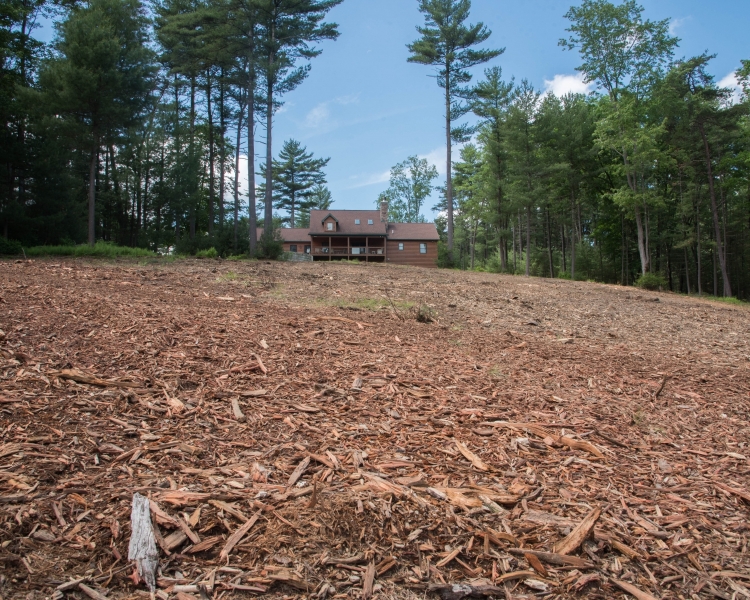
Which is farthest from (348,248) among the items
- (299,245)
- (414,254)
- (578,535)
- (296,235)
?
(578,535)

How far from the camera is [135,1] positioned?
20188mm

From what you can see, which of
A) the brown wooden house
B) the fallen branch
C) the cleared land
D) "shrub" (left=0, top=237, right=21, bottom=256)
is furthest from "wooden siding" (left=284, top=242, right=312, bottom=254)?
the fallen branch

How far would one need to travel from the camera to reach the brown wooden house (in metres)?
38.7

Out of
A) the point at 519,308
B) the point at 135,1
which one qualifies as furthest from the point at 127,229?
the point at 519,308

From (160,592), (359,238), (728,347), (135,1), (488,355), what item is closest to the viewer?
(160,592)

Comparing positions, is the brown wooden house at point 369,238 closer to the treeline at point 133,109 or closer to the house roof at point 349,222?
the house roof at point 349,222

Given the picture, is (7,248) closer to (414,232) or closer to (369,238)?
(369,238)

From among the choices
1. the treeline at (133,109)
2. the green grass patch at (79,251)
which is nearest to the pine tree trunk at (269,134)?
the treeline at (133,109)

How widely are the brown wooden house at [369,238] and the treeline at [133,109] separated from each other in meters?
12.0

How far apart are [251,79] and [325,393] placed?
18.4 m

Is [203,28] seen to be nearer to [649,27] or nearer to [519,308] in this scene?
[519,308]

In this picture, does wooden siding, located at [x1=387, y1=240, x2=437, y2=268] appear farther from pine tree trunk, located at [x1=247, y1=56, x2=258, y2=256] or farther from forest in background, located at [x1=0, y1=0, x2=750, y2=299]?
pine tree trunk, located at [x1=247, y1=56, x2=258, y2=256]

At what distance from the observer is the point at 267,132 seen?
19078 millimetres

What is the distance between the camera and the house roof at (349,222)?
127ft
